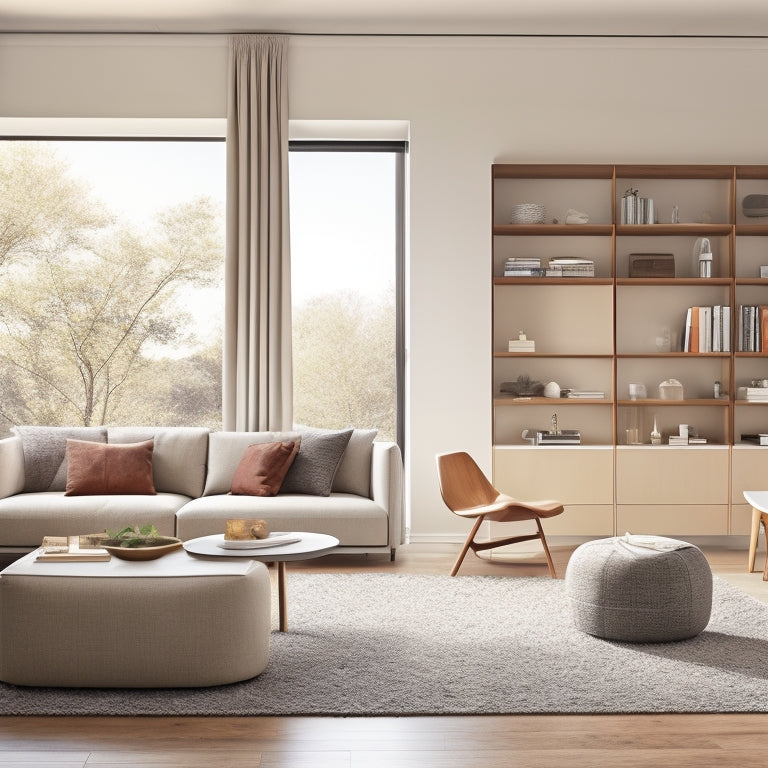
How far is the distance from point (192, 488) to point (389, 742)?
304 cm

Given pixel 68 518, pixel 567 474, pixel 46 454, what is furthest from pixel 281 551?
pixel 567 474

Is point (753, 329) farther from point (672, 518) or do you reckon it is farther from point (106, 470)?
point (106, 470)

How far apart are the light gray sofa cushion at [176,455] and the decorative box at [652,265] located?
303 centimetres

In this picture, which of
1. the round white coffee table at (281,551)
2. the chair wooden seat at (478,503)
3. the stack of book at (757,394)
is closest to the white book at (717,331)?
the stack of book at (757,394)

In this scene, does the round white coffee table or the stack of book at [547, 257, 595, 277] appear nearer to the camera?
the round white coffee table

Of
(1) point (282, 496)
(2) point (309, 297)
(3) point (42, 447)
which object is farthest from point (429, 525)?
(3) point (42, 447)

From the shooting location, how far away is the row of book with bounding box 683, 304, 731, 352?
5801 mm

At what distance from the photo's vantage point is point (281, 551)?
3.53m

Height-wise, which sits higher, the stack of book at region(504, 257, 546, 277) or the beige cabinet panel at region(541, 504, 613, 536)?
the stack of book at region(504, 257, 546, 277)

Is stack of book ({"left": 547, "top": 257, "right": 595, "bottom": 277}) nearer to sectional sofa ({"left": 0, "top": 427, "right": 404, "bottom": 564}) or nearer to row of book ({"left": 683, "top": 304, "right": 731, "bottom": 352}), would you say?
row of book ({"left": 683, "top": 304, "right": 731, "bottom": 352})

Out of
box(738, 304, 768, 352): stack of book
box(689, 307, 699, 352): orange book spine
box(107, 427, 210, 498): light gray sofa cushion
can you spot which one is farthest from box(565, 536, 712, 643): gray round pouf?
box(107, 427, 210, 498): light gray sofa cushion

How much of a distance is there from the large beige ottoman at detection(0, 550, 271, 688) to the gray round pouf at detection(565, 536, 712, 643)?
151cm

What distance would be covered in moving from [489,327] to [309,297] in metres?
1.29

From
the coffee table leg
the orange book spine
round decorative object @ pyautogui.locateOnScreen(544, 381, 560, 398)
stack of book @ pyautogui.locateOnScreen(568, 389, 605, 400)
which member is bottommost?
the coffee table leg
